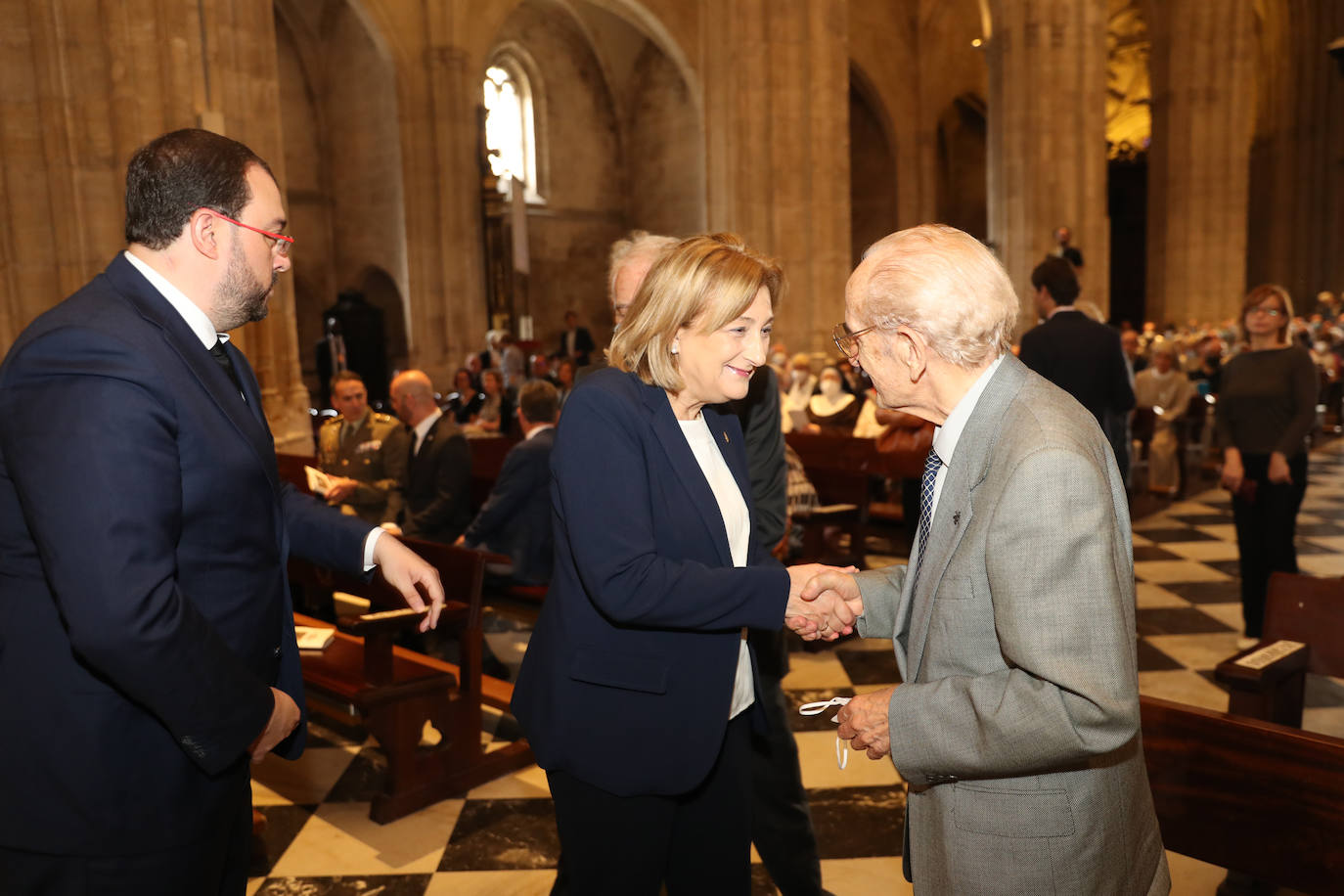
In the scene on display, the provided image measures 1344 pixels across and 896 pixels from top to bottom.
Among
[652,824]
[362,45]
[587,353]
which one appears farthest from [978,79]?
[652,824]

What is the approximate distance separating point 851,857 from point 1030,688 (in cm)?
199

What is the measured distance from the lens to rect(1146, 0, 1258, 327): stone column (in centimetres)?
1927

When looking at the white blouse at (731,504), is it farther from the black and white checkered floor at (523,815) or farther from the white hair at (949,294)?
the black and white checkered floor at (523,815)

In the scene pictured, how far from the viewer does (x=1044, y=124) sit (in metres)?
15.8

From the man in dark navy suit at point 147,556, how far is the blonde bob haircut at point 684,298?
692mm

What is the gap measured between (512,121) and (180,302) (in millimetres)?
21625

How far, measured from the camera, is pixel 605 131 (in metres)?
23.4

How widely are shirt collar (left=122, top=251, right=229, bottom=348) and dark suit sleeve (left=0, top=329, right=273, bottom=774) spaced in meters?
0.22

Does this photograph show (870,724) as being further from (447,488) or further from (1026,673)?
(447,488)

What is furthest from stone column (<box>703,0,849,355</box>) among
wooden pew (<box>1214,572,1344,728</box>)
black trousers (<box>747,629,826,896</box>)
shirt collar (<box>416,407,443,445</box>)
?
black trousers (<box>747,629,826,896</box>)

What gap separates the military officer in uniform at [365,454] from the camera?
5465 millimetres

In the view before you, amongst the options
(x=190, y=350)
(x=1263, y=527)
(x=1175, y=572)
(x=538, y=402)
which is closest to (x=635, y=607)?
(x=190, y=350)

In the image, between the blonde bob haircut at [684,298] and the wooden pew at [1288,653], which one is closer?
the blonde bob haircut at [684,298]

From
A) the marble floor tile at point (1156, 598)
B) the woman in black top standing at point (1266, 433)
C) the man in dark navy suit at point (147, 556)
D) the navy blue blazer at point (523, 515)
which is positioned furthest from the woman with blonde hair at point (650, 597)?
the marble floor tile at point (1156, 598)
